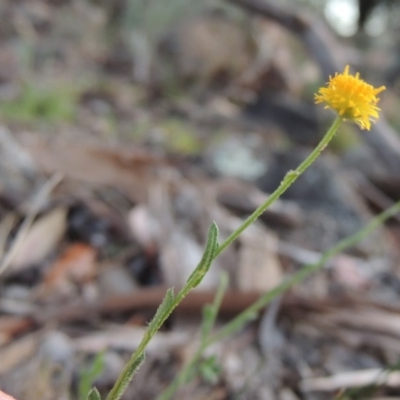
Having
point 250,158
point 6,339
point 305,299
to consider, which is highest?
point 250,158

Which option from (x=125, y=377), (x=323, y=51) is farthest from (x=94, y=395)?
(x=323, y=51)

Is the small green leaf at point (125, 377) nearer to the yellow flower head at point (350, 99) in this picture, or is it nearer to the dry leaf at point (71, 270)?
the yellow flower head at point (350, 99)

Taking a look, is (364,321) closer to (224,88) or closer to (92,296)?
(92,296)

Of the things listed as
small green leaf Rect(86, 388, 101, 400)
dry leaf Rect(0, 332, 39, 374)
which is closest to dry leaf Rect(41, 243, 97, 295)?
dry leaf Rect(0, 332, 39, 374)

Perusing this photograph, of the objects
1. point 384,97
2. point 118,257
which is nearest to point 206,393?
point 118,257

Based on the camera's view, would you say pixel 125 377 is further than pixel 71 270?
No

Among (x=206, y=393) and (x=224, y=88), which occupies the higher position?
(x=224, y=88)

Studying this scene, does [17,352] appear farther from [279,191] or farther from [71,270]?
[279,191]
